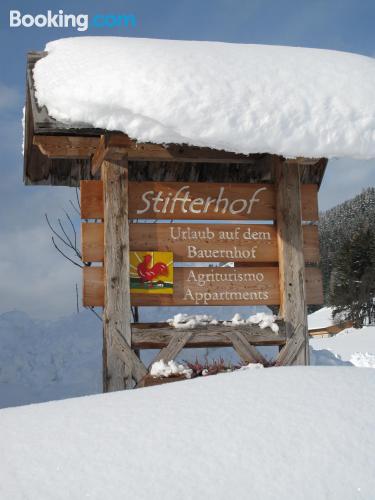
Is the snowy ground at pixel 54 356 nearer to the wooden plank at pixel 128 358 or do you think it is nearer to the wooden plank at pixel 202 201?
the wooden plank at pixel 128 358

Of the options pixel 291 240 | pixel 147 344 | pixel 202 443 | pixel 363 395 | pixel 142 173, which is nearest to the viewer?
pixel 202 443

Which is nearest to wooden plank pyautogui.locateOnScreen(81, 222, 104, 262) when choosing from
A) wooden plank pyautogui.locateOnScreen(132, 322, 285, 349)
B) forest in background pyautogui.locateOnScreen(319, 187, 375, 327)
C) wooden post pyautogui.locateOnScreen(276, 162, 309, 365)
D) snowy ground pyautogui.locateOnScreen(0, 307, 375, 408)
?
wooden plank pyautogui.locateOnScreen(132, 322, 285, 349)

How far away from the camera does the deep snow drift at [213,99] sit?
7902 millimetres

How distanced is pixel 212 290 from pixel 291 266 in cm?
110

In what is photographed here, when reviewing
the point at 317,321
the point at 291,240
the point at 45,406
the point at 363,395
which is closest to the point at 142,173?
the point at 291,240

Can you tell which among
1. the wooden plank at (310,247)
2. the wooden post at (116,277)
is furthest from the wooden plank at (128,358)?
the wooden plank at (310,247)

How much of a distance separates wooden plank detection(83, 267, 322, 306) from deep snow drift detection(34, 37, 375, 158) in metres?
1.78

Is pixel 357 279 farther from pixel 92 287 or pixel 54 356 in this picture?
pixel 92 287

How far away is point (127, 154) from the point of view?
880cm

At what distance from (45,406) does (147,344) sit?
2865 mm

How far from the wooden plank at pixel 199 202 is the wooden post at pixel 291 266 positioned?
0.56ft

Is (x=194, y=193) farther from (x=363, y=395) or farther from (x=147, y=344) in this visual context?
(x=363, y=395)

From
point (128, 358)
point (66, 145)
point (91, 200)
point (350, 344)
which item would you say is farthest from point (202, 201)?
point (350, 344)

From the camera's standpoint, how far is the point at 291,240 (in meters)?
9.29
